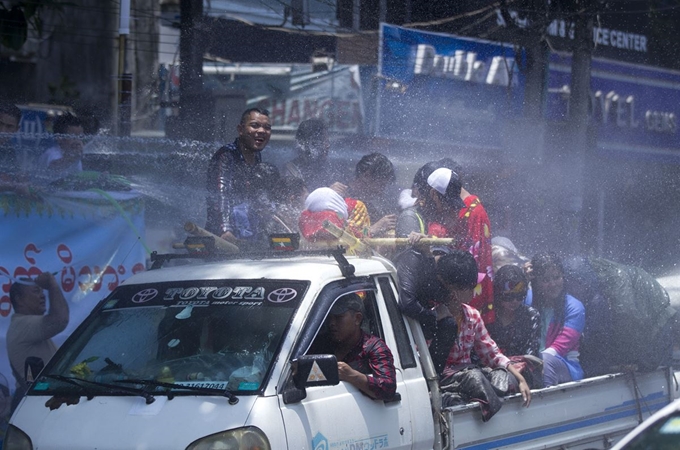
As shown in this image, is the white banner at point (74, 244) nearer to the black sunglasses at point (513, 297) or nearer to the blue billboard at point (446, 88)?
the black sunglasses at point (513, 297)

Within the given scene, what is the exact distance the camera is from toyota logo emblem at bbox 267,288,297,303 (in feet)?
14.3

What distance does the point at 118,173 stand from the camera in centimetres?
716

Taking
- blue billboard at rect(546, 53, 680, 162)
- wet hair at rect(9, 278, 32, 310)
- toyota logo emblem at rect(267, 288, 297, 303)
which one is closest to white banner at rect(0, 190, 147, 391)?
wet hair at rect(9, 278, 32, 310)

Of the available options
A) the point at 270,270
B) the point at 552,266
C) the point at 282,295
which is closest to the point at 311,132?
the point at 552,266

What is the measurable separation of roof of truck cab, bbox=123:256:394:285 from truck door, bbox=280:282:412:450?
0.11 metres

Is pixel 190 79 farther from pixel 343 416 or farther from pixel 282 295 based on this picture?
pixel 343 416

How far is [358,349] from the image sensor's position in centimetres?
455

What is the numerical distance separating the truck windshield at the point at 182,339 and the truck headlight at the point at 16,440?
0.23 metres

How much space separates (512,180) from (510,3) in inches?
97.8

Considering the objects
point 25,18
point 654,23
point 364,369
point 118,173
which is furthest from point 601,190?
point 364,369

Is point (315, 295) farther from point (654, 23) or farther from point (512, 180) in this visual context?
point (654, 23)

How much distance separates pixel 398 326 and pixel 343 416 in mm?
758

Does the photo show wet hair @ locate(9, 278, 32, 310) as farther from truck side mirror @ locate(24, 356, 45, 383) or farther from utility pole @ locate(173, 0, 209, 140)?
utility pole @ locate(173, 0, 209, 140)

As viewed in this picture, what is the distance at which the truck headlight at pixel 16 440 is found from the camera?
4137mm
